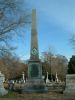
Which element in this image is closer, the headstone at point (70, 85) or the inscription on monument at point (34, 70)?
the headstone at point (70, 85)

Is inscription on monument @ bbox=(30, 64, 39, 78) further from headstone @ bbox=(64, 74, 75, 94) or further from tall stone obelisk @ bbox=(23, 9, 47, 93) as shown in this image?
headstone @ bbox=(64, 74, 75, 94)

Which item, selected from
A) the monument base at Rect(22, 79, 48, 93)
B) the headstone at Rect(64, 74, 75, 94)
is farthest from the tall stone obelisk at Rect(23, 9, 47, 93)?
the headstone at Rect(64, 74, 75, 94)

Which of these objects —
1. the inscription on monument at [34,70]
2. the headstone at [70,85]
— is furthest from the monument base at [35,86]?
the headstone at [70,85]

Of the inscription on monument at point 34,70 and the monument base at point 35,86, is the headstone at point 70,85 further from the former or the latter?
the inscription on monument at point 34,70

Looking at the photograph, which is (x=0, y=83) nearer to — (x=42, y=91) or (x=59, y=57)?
(x=42, y=91)

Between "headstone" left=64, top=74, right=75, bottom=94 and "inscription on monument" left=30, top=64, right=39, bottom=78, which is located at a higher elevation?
"inscription on monument" left=30, top=64, right=39, bottom=78

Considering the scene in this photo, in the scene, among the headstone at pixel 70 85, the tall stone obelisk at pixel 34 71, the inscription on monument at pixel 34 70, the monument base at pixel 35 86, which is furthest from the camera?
the inscription on monument at pixel 34 70

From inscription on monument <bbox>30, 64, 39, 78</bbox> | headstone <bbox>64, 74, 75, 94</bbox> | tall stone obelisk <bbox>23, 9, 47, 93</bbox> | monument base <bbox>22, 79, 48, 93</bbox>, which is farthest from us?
inscription on monument <bbox>30, 64, 39, 78</bbox>

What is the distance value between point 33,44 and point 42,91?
5191 millimetres

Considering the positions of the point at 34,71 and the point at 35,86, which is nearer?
the point at 35,86

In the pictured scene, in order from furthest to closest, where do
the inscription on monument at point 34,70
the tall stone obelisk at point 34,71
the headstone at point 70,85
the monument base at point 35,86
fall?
the inscription on monument at point 34,70, the tall stone obelisk at point 34,71, the monument base at point 35,86, the headstone at point 70,85

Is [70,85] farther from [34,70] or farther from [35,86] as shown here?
[34,70]

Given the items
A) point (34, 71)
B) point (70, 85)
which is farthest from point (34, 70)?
point (70, 85)

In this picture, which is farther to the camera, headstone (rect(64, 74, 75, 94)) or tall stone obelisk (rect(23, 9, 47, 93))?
tall stone obelisk (rect(23, 9, 47, 93))
